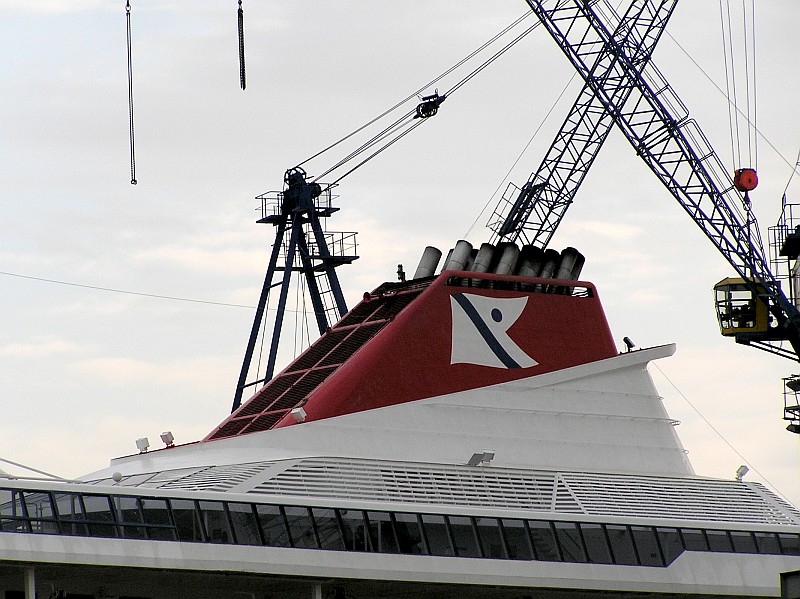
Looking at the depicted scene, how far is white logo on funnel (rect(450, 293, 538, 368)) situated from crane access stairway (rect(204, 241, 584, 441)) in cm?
74

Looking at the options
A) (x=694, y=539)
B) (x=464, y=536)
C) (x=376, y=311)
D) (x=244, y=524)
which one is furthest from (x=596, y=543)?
(x=376, y=311)

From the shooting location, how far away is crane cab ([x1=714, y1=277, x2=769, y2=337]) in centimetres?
5231

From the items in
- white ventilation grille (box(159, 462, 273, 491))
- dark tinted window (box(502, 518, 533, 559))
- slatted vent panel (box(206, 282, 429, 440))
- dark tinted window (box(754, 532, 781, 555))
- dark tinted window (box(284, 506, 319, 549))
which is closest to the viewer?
dark tinted window (box(284, 506, 319, 549))

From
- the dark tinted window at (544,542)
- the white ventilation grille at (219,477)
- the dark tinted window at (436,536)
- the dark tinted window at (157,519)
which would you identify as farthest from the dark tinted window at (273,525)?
the dark tinted window at (544,542)

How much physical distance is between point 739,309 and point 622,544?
19820mm

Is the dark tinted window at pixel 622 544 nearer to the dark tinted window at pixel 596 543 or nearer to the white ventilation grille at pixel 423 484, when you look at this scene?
the dark tinted window at pixel 596 543

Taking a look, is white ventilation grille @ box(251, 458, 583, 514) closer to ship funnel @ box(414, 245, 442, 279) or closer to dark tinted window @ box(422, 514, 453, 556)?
dark tinted window @ box(422, 514, 453, 556)

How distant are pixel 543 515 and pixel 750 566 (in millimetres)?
6135

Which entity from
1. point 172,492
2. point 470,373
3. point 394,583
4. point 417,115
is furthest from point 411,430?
point 417,115

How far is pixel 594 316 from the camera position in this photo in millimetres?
40781

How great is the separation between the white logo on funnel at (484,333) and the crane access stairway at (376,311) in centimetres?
74

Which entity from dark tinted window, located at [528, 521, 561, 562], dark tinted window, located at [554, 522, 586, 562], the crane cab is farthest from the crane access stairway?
the crane cab

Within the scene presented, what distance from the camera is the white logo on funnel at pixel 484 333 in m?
38.3

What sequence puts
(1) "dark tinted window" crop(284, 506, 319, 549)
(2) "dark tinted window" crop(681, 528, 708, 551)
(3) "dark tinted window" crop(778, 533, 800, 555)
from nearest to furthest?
(1) "dark tinted window" crop(284, 506, 319, 549)
(2) "dark tinted window" crop(681, 528, 708, 551)
(3) "dark tinted window" crop(778, 533, 800, 555)
